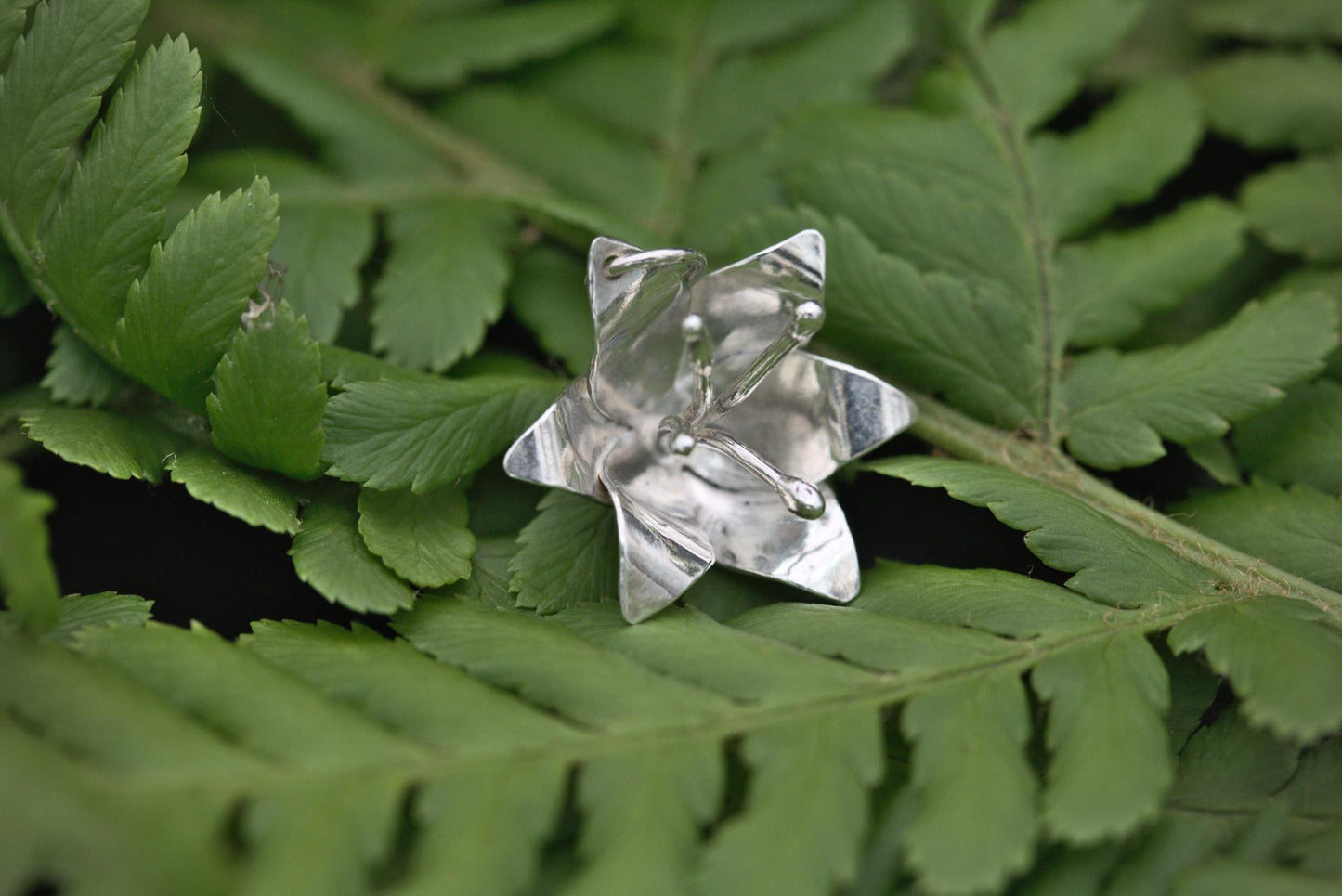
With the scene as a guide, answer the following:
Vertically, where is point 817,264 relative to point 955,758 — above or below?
above

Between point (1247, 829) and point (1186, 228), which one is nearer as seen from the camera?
point (1247, 829)

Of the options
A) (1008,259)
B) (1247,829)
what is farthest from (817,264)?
(1247,829)

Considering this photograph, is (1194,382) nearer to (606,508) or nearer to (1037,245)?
(1037,245)

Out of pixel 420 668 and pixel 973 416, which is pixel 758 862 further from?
pixel 973 416

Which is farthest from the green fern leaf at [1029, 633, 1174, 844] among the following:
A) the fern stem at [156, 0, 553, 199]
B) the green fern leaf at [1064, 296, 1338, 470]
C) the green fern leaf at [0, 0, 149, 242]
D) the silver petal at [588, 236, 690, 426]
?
the green fern leaf at [0, 0, 149, 242]

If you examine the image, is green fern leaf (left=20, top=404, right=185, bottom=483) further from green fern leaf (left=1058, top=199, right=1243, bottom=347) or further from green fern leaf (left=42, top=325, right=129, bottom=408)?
green fern leaf (left=1058, top=199, right=1243, bottom=347)

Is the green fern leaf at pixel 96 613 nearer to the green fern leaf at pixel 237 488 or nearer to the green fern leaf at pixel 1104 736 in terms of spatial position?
the green fern leaf at pixel 237 488

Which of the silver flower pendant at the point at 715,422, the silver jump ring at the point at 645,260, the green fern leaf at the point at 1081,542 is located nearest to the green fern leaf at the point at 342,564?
the silver flower pendant at the point at 715,422

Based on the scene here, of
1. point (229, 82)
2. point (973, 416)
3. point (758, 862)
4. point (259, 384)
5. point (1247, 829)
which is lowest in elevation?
point (1247, 829)
